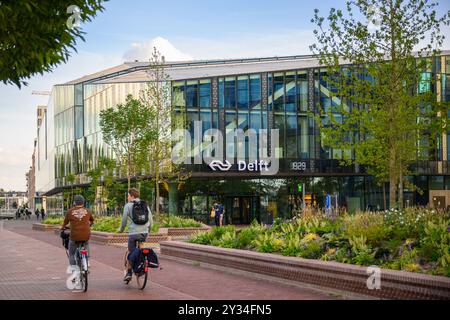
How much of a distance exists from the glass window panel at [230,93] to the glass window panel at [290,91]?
14.0ft

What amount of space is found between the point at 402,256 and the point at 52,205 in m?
101

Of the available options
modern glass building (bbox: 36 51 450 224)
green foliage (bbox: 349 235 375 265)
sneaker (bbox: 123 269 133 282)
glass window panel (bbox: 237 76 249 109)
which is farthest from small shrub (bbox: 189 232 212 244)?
glass window panel (bbox: 237 76 249 109)

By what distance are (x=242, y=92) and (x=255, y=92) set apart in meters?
1.02

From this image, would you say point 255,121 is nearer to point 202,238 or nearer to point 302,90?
point 302,90

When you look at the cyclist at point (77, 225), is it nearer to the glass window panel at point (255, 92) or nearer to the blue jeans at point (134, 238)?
the blue jeans at point (134, 238)

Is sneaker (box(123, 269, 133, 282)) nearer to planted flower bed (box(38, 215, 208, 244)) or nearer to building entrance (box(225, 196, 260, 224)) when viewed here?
planted flower bed (box(38, 215, 208, 244))

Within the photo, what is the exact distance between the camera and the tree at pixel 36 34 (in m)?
11.2

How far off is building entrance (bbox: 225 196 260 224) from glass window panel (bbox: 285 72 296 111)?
7792 millimetres

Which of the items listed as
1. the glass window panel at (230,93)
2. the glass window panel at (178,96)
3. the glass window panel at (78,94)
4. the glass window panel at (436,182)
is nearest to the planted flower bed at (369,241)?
the glass window panel at (178,96)


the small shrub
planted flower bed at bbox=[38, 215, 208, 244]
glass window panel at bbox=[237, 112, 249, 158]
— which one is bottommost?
planted flower bed at bbox=[38, 215, 208, 244]

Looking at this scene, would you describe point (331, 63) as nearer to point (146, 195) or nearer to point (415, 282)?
point (415, 282)

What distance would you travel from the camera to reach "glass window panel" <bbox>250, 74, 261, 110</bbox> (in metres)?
52.3

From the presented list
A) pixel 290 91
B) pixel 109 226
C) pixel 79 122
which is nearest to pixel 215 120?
pixel 290 91

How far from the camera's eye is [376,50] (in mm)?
23953
